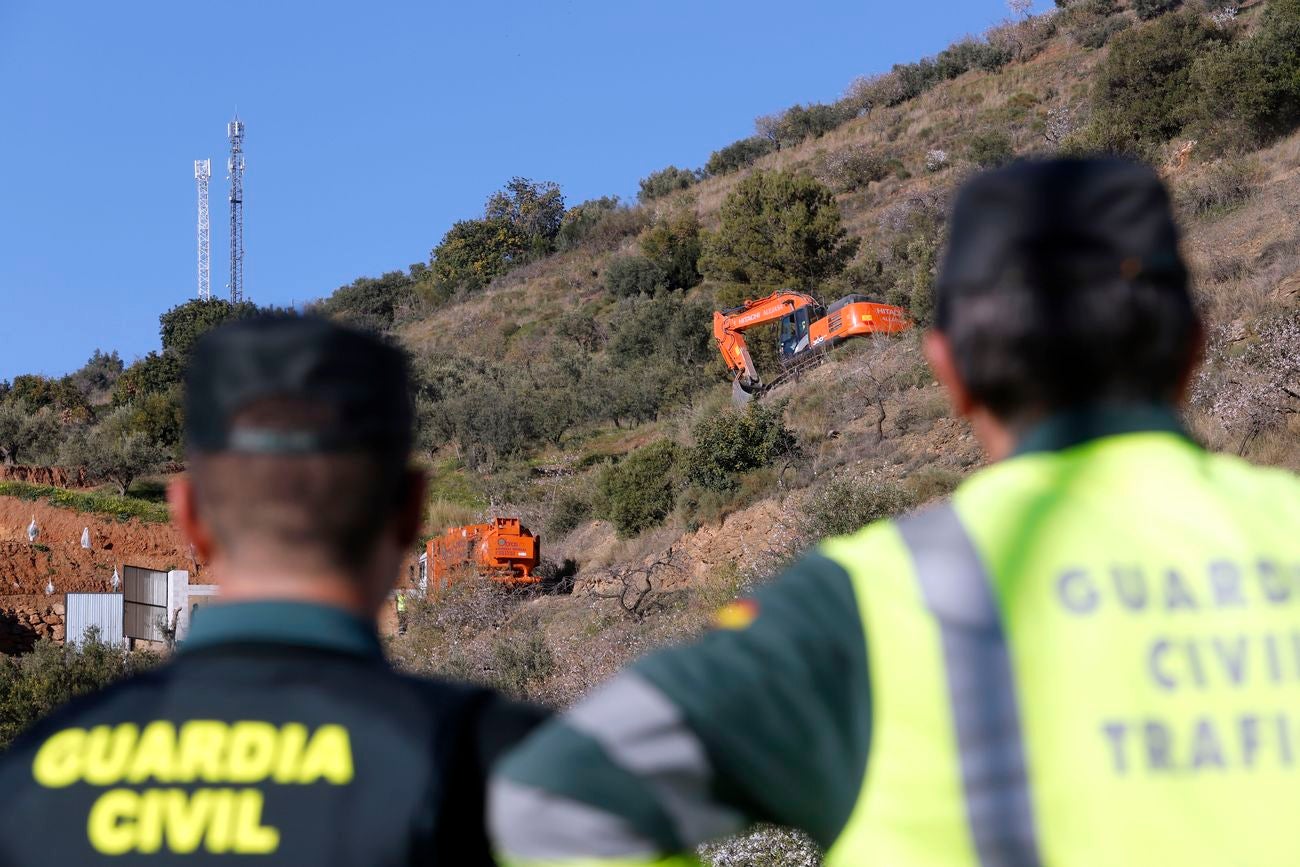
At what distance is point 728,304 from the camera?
136 ft

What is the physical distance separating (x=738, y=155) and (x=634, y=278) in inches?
652

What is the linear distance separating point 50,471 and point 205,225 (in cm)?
2172

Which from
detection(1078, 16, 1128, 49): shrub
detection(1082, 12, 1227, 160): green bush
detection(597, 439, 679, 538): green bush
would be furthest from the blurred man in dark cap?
detection(1078, 16, 1128, 49): shrub

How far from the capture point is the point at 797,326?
3067 centimetres

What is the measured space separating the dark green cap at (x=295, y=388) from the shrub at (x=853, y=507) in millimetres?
13310

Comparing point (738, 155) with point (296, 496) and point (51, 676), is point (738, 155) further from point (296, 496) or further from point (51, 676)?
point (296, 496)

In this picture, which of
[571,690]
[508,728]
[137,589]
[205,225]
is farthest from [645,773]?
[205,225]

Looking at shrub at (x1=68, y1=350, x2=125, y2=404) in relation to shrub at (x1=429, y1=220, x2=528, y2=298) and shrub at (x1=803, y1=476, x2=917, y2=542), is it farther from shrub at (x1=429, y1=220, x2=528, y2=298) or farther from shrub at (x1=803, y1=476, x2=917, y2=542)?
shrub at (x1=803, y1=476, x2=917, y2=542)

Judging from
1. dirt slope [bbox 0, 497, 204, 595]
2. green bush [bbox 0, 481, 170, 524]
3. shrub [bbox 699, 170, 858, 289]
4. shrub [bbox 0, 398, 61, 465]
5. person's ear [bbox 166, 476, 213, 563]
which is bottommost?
dirt slope [bbox 0, 497, 204, 595]

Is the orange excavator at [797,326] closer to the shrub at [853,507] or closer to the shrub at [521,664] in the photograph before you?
the shrub at [521,664]

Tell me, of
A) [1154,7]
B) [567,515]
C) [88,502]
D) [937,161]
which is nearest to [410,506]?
[567,515]

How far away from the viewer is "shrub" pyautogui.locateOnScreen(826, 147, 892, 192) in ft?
167

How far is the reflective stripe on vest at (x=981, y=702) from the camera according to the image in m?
1.26

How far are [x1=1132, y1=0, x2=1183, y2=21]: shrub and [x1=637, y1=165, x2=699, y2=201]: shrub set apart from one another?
922 inches
